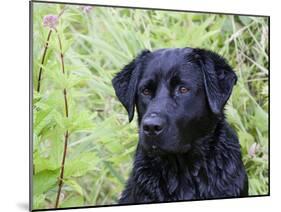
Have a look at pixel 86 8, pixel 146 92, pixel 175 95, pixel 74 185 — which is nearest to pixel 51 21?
pixel 86 8

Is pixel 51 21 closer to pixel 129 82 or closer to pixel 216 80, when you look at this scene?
pixel 129 82

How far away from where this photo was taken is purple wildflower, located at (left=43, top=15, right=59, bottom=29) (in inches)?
154

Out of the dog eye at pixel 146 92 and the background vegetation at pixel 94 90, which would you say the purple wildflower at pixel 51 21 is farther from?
the dog eye at pixel 146 92

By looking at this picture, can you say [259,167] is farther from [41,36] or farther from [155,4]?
[41,36]

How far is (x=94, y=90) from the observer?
4.07 m

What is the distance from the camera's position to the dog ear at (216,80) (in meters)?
3.84

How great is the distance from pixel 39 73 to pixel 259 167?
1.72 meters

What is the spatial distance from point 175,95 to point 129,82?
35 centimetres

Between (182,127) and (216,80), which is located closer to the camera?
(182,127)

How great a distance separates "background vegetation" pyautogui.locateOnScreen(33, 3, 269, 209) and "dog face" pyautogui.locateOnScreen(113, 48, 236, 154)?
0.19 metres

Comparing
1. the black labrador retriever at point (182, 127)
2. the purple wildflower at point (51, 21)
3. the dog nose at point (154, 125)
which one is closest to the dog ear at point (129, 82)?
the black labrador retriever at point (182, 127)

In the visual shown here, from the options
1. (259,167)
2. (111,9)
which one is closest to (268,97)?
(259,167)
